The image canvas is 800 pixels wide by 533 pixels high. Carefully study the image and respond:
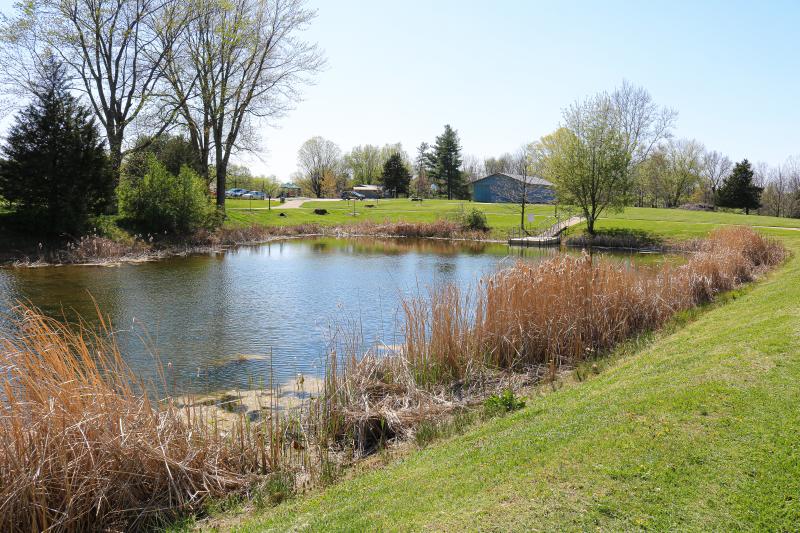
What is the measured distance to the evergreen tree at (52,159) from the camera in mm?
23078

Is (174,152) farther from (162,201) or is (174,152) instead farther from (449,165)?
(449,165)

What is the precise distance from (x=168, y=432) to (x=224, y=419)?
6.63 ft

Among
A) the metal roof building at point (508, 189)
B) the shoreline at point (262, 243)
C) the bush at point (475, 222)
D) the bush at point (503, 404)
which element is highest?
the metal roof building at point (508, 189)

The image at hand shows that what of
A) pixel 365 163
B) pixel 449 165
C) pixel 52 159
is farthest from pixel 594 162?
pixel 365 163

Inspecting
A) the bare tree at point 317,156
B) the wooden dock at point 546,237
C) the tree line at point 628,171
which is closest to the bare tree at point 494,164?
the tree line at point 628,171

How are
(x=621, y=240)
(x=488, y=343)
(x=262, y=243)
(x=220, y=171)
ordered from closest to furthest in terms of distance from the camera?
(x=488, y=343)
(x=621, y=240)
(x=262, y=243)
(x=220, y=171)

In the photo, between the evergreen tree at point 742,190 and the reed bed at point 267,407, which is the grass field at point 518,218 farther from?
the reed bed at point 267,407

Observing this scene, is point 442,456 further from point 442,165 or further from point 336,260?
point 442,165

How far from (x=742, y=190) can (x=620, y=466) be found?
66232 millimetres

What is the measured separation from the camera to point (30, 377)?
205 inches

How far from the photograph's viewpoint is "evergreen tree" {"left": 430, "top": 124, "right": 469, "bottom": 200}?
78.2 meters

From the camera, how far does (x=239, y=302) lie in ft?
52.4

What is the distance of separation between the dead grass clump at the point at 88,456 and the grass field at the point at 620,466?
2.59 feet

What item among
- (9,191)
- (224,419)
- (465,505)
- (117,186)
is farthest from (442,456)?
(117,186)
